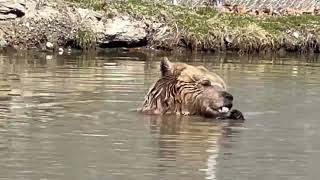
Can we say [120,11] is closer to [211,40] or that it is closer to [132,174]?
[211,40]

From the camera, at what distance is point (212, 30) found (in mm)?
22344

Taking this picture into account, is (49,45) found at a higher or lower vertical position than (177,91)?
higher

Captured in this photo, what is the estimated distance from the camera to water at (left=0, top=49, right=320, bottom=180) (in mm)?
6141

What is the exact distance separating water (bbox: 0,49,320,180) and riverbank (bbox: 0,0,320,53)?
21.4ft

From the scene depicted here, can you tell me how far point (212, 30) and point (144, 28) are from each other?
167 centimetres

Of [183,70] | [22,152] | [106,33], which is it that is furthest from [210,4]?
[22,152]

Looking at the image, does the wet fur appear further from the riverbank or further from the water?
the riverbank

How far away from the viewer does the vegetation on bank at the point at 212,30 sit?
22141 mm

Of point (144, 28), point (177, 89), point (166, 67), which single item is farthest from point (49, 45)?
point (177, 89)

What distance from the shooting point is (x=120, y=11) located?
864 inches

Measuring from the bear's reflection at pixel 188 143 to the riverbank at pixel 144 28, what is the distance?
12130 mm

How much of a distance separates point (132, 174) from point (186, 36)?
16.4 m

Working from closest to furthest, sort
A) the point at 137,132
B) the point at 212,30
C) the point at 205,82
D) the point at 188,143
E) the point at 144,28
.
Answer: the point at 188,143 → the point at 137,132 → the point at 205,82 → the point at 144,28 → the point at 212,30

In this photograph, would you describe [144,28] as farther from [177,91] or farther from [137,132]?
[137,132]
